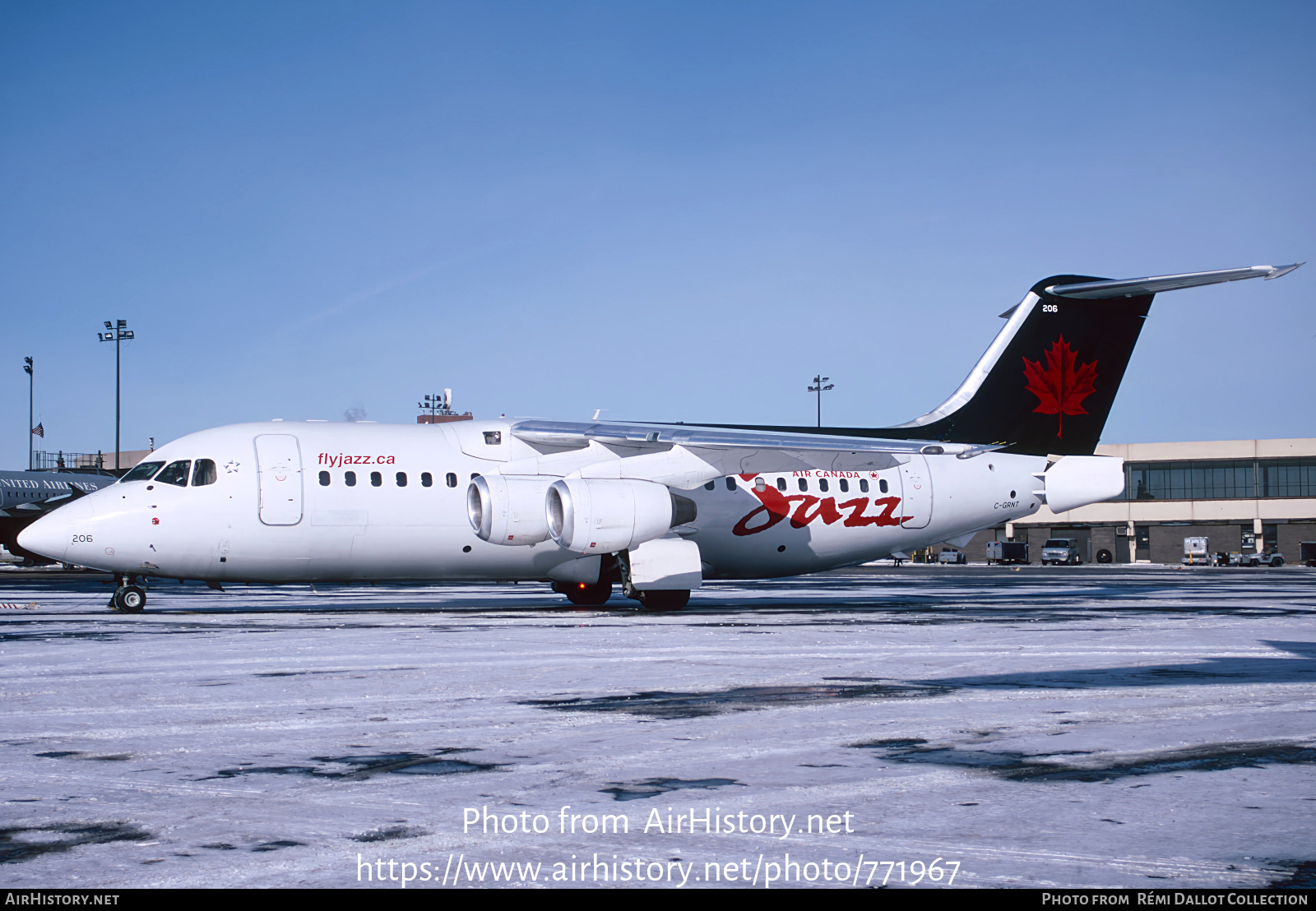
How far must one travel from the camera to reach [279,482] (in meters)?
20.5

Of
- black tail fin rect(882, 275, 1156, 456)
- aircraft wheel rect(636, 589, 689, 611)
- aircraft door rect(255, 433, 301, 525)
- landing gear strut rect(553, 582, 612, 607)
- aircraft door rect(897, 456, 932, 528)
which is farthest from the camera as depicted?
black tail fin rect(882, 275, 1156, 456)

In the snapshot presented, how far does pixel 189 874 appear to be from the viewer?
4.36m

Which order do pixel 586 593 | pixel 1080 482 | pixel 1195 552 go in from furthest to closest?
pixel 1195 552, pixel 1080 482, pixel 586 593

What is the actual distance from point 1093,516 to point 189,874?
318 ft

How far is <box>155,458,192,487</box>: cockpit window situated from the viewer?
2031cm

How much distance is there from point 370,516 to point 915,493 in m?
11.7

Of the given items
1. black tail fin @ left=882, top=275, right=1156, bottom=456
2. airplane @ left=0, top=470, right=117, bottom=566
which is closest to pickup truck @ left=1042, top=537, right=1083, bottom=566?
black tail fin @ left=882, top=275, right=1156, bottom=456

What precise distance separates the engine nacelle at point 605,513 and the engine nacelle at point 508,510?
217mm

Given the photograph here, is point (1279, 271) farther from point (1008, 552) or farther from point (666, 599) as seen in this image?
point (1008, 552)

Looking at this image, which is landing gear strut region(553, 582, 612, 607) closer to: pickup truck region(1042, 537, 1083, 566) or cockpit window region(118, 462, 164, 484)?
cockpit window region(118, 462, 164, 484)

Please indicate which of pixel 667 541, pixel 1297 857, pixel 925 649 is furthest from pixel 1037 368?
pixel 1297 857

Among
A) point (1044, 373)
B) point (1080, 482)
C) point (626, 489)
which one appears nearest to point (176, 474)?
point (626, 489)

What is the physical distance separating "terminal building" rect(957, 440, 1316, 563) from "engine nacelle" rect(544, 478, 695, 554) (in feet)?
246

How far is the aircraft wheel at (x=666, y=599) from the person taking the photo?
2205 centimetres
